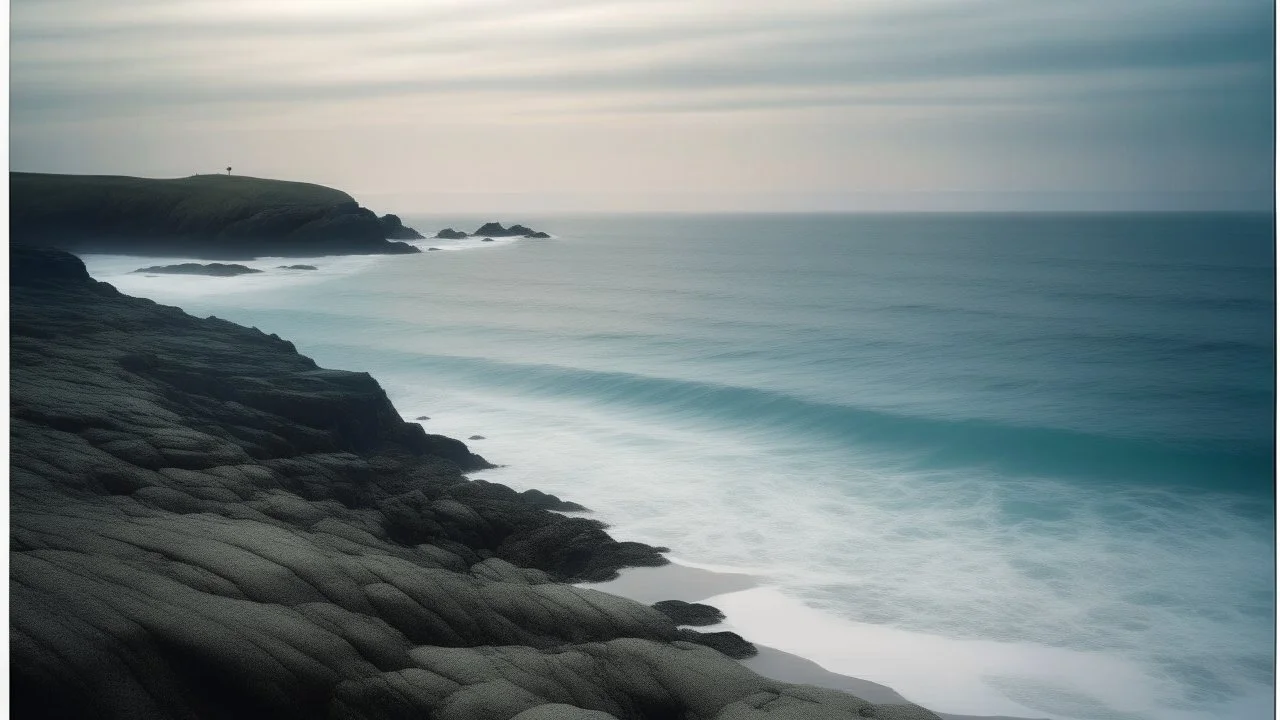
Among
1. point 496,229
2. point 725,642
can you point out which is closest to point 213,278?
point 496,229

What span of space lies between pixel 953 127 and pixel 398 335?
116 inches

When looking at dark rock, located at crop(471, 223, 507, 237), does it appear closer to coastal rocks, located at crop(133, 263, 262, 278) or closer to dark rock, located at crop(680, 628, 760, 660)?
coastal rocks, located at crop(133, 263, 262, 278)

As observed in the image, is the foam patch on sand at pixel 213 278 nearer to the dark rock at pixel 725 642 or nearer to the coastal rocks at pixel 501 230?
the coastal rocks at pixel 501 230

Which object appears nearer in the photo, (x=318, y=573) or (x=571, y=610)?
(x=318, y=573)

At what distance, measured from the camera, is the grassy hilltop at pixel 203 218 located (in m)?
4.87

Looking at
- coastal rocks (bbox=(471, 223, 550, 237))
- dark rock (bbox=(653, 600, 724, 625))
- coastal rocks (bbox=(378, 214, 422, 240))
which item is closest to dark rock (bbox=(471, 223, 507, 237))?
coastal rocks (bbox=(471, 223, 550, 237))

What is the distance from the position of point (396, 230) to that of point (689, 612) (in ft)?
7.75

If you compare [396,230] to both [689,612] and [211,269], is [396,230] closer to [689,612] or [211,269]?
[211,269]

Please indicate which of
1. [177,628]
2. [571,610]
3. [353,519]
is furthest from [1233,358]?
[177,628]

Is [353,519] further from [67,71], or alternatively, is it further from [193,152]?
[67,71]

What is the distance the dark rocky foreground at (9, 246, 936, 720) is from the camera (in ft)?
10.1

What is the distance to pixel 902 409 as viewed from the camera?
A: 16.8ft

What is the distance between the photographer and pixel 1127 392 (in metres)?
4.61

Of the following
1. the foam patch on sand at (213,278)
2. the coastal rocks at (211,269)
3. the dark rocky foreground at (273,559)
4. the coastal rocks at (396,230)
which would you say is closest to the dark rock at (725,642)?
the dark rocky foreground at (273,559)
